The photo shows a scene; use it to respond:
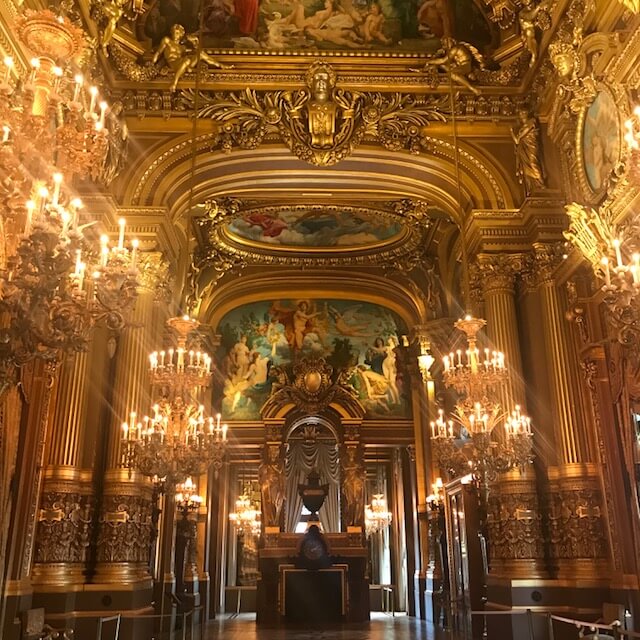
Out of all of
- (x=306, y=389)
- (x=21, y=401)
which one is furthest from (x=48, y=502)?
(x=306, y=389)

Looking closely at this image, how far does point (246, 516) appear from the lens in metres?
20.0

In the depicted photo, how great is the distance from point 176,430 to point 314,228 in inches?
338

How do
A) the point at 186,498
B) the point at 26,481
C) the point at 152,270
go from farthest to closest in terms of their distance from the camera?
the point at 186,498
the point at 152,270
the point at 26,481

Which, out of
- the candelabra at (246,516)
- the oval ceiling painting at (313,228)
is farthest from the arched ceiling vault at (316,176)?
the candelabra at (246,516)

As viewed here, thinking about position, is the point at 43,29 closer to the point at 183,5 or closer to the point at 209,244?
the point at 183,5

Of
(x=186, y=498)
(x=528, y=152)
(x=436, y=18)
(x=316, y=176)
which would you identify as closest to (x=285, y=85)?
(x=316, y=176)

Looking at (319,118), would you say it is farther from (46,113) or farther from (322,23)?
(46,113)

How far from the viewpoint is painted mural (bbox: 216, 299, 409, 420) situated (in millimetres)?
18078

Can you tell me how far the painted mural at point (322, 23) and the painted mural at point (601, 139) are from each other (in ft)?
11.1

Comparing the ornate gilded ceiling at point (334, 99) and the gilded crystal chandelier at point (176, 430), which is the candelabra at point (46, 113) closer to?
the gilded crystal chandelier at point (176, 430)

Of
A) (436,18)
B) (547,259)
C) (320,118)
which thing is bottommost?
(547,259)

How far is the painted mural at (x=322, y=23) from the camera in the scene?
10484 millimetres

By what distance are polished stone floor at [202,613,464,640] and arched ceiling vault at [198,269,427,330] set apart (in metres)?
6.84

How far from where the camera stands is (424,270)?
52.8 feet
